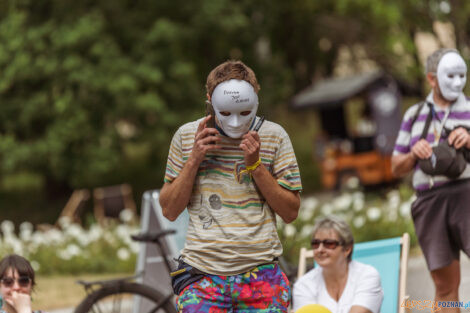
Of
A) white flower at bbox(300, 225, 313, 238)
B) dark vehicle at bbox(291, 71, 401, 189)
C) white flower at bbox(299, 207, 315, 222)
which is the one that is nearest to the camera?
white flower at bbox(300, 225, 313, 238)

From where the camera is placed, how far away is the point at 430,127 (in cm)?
482

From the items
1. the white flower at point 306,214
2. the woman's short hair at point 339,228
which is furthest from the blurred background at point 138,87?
the woman's short hair at point 339,228

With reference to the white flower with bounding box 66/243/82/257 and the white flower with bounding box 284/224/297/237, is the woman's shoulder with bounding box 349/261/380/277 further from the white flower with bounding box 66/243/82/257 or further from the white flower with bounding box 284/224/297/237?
the white flower with bounding box 66/243/82/257

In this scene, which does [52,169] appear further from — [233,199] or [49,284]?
[233,199]

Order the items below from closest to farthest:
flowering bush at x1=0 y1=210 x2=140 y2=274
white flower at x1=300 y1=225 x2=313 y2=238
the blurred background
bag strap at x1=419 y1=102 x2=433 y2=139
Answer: bag strap at x1=419 y1=102 x2=433 y2=139 < white flower at x1=300 y1=225 x2=313 y2=238 < flowering bush at x1=0 y1=210 x2=140 y2=274 < the blurred background

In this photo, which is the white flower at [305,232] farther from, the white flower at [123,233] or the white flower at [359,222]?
the white flower at [123,233]

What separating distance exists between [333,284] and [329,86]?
1805 centimetres

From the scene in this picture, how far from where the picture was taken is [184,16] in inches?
818

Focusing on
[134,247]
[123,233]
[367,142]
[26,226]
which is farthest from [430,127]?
[367,142]

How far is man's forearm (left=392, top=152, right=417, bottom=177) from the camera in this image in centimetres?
486

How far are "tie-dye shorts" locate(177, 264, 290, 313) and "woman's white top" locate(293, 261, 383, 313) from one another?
4.16 ft

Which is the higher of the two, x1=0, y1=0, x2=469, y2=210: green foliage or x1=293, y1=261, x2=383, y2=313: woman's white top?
x1=0, y1=0, x2=469, y2=210: green foliage

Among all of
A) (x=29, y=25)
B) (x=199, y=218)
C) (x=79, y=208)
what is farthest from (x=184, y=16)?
(x=199, y=218)

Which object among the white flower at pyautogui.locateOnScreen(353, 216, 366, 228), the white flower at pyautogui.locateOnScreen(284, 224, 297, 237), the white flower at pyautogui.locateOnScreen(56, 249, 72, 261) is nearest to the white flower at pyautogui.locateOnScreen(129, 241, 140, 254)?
the white flower at pyautogui.locateOnScreen(56, 249, 72, 261)
